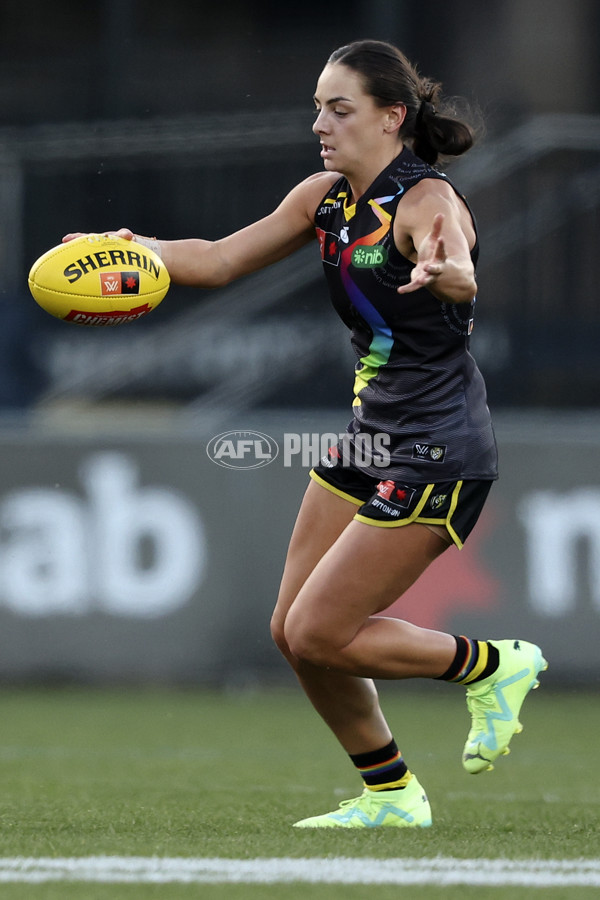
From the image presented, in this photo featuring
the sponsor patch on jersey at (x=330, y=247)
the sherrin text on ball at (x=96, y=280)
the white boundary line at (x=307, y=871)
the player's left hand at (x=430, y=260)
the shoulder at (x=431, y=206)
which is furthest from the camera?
the sherrin text on ball at (x=96, y=280)

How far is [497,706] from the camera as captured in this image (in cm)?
439

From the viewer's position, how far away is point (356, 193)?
429 centimetres

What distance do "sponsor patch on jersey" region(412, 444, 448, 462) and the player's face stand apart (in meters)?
0.74

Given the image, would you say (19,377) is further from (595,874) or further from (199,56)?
(595,874)

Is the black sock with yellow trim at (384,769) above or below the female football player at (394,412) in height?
below

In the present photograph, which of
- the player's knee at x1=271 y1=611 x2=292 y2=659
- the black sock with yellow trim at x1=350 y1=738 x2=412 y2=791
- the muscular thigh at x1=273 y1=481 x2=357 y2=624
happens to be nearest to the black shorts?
the muscular thigh at x1=273 y1=481 x2=357 y2=624

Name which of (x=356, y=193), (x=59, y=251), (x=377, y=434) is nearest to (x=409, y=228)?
(x=356, y=193)

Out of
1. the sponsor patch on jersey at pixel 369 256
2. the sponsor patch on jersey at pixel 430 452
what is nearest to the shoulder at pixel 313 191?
the sponsor patch on jersey at pixel 369 256

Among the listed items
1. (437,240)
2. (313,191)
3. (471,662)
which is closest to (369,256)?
(437,240)

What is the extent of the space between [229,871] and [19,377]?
583 centimetres

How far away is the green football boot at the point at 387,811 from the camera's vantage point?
4.46 m

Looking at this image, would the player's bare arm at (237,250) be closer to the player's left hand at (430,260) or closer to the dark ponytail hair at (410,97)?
the dark ponytail hair at (410,97)

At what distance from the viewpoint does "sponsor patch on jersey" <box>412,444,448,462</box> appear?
421 cm

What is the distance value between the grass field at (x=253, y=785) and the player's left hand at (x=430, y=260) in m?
1.35
